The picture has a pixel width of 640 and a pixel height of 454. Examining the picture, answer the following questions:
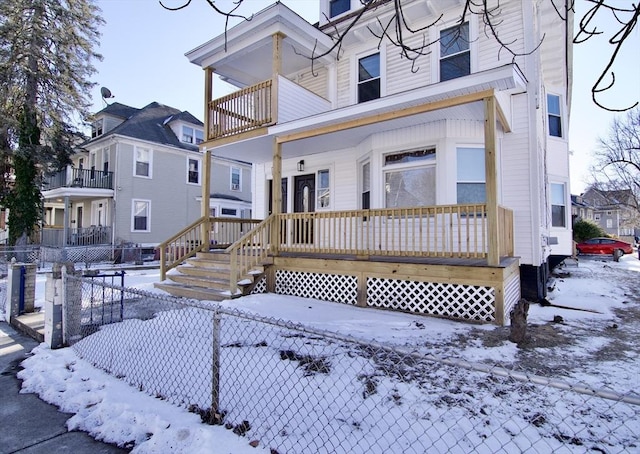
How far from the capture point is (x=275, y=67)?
860cm

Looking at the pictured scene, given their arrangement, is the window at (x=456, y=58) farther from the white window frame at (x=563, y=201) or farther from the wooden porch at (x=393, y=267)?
the white window frame at (x=563, y=201)

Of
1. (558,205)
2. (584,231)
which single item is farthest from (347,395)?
(584,231)

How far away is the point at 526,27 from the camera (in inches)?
303

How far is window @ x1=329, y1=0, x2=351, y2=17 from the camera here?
11069 mm

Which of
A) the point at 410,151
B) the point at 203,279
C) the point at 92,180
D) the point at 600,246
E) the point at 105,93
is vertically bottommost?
the point at 203,279

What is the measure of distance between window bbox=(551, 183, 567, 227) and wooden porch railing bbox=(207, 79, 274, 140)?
8.47 metres

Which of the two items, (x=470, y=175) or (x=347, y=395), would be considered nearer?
(x=347, y=395)

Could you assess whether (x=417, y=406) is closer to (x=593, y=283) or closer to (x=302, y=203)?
(x=302, y=203)

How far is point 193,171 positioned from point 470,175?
711 inches

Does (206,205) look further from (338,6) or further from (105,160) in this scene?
(105,160)

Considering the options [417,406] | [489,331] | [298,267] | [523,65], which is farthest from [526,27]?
[417,406]

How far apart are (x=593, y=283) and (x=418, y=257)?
23.4 ft

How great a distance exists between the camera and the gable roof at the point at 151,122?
19391 mm

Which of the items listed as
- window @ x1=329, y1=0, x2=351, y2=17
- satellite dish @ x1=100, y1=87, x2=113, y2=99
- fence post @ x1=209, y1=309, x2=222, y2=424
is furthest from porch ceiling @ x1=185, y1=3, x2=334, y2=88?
satellite dish @ x1=100, y1=87, x2=113, y2=99
